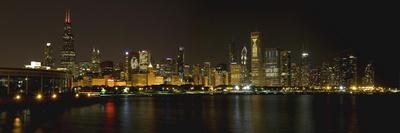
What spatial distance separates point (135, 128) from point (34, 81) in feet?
202

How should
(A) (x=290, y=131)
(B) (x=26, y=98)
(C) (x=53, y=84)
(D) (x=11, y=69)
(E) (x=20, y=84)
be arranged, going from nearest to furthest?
1. (A) (x=290, y=131)
2. (B) (x=26, y=98)
3. (D) (x=11, y=69)
4. (E) (x=20, y=84)
5. (C) (x=53, y=84)

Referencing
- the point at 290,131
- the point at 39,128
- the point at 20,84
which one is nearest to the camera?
the point at 39,128

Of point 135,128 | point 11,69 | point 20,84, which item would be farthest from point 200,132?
point 20,84

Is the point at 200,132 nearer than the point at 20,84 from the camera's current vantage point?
Yes

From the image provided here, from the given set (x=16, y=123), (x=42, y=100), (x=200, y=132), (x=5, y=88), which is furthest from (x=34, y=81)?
(x=200, y=132)

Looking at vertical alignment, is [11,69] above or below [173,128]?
above

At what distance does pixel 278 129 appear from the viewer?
143 ft

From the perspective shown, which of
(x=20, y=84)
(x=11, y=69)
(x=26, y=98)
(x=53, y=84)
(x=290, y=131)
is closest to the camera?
(x=290, y=131)

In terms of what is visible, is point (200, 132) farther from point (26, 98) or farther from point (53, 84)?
point (53, 84)

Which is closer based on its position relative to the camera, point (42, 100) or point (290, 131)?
point (290, 131)

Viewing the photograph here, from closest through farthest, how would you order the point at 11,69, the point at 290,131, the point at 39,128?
the point at 39,128 < the point at 290,131 < the point at 11,69

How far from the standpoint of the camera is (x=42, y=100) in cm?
7794

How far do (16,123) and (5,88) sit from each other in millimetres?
46901

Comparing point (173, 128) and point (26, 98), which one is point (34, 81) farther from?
point (173, 128)
